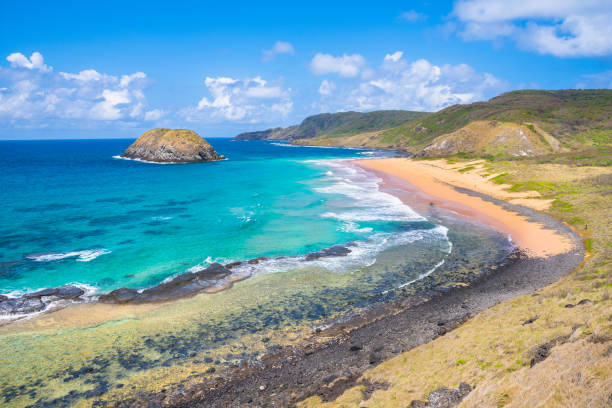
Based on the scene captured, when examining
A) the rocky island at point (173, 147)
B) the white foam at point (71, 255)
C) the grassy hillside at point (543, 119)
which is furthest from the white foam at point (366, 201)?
the grassy hillside at point (543, 119)

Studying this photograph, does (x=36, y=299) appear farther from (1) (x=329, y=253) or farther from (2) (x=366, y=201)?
(2) (x=366, y=201)

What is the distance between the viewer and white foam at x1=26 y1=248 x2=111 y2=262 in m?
29.7

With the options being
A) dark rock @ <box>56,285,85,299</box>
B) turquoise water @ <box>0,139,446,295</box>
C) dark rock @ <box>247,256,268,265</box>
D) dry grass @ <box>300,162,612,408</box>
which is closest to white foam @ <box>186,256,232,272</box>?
turquoise water @ <box>0,139,446,295</box>

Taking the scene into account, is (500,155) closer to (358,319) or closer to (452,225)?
(452,225)

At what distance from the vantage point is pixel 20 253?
101 feet

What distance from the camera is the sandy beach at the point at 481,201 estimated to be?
30.3 m

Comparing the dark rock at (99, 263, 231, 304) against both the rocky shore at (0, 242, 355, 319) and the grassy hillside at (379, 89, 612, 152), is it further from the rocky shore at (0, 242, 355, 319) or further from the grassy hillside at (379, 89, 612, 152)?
the grassy hillside at (379, 89, 612, 152)

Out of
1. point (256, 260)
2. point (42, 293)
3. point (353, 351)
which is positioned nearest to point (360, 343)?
point (353, 351)

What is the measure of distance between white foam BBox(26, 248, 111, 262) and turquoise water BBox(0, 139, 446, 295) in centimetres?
8

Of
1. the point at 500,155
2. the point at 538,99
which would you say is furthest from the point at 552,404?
the point at 538,99

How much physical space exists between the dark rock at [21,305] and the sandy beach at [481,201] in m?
36.1

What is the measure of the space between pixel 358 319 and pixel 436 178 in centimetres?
6231

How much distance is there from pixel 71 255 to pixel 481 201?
51215 millimetres

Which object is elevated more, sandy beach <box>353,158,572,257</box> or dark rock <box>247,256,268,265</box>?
sandy beach <box>353,158,572,257</box>
